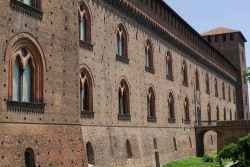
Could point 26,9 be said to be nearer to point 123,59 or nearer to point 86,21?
point 86,21

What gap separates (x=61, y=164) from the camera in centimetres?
1306

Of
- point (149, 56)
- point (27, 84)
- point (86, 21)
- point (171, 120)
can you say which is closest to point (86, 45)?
point (86, 21)

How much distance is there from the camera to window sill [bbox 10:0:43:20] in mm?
12008

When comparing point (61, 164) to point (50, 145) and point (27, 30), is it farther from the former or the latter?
point (27, 30)

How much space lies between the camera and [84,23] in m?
17.2

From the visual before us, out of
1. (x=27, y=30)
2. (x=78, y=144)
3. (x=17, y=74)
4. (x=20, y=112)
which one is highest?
(x=27, y=30)

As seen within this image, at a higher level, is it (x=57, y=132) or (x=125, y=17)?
(x=125, y=17)

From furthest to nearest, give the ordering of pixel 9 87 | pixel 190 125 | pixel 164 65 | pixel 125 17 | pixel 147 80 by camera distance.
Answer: pixel 190 125
pixel 164 65
pixel 147 80
pixel 125 17
pixel 9 87

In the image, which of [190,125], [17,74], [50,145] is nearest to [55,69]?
[17,74]

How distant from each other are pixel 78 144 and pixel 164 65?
13.4 meters

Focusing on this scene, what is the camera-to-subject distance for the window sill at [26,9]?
39.4ft

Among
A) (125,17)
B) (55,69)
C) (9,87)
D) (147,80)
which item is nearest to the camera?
(9,87)

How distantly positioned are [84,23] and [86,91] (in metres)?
2.77

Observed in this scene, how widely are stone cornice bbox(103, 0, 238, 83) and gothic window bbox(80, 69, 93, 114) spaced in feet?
13.4
